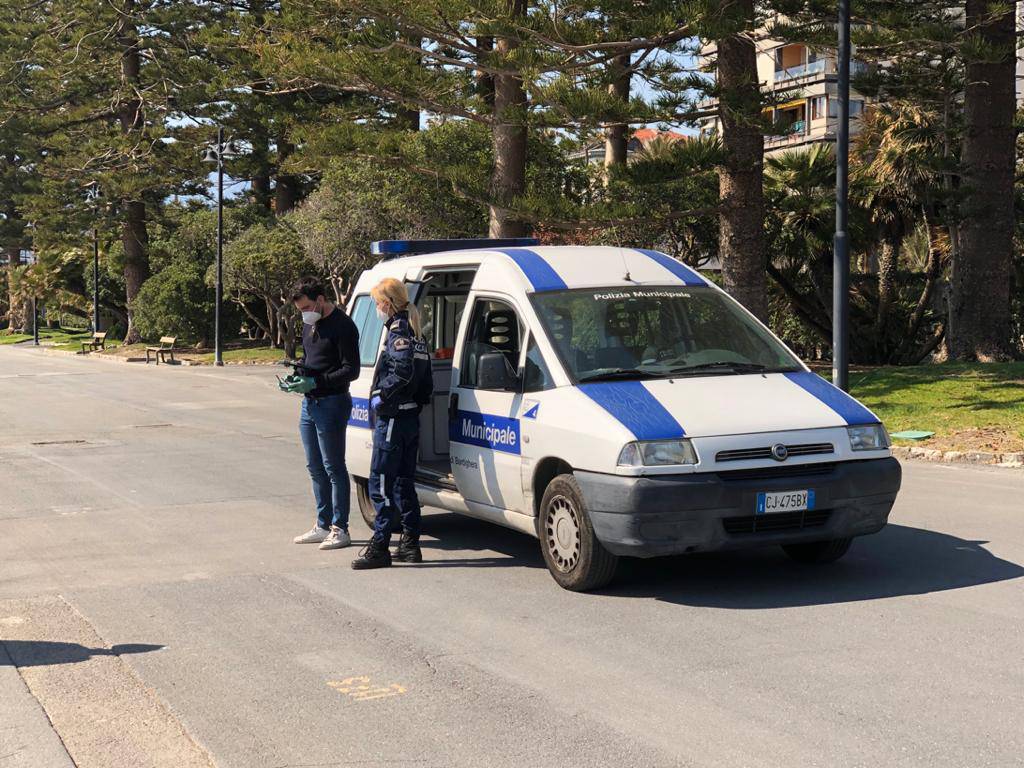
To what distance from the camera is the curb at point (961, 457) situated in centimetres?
1353

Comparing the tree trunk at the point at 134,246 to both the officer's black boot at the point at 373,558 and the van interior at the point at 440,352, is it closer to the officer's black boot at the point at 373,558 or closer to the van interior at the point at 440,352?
the van interior at the point at 440,352

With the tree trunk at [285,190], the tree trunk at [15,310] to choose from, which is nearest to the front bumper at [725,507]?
the tree trunk at [285,190]


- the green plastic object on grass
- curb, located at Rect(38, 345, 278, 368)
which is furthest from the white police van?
curb, located at Rect(38, 345, 278, 368)

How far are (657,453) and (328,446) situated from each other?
2.82m

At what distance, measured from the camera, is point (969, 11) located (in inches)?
902

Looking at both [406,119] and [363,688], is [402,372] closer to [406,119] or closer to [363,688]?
[363,688]

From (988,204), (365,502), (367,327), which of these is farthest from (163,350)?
(365,502)

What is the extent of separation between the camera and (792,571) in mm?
7988

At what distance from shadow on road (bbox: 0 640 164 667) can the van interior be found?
9.45 ft

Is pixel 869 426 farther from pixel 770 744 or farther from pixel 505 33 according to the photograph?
pixel 505 33

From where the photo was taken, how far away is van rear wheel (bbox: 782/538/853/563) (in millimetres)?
7922

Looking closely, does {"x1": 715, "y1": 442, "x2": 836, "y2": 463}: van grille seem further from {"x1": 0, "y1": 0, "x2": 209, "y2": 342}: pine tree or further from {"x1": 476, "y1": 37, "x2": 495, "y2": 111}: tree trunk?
{"x1": 0, "y1": 0, "x2": 209, "y2": 342}: pine tree

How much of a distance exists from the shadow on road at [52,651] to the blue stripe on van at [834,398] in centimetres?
384

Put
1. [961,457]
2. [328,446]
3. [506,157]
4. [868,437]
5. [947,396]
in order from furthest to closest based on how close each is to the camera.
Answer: [506,157], [947,396], [961,457], [328,446], [868,437]
